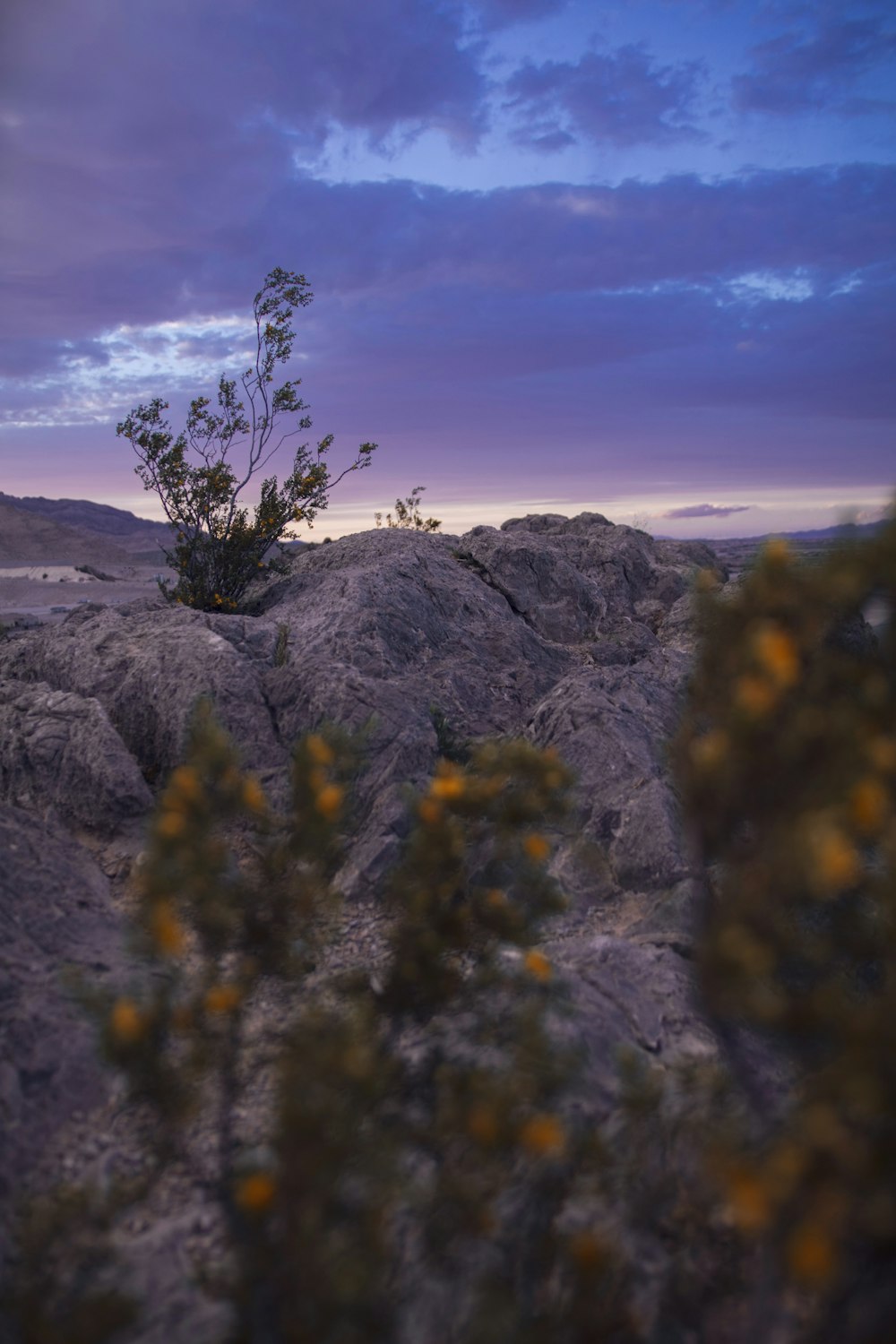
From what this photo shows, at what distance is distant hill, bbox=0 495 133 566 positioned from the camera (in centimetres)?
6419

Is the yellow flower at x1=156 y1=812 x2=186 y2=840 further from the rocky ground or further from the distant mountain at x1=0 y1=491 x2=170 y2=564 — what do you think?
the distant mountain at x1=0 y1=491 x2=170 y2=564

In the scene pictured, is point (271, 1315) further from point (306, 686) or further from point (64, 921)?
point (306, 686)

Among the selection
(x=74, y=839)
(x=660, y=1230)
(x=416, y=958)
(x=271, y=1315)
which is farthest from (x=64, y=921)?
(x=660, y=1230)

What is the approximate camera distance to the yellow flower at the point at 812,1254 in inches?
79.0

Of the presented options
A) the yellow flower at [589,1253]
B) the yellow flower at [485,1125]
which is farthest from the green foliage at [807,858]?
the yellow flower at [485,1125]

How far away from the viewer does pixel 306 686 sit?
7242 millimetres

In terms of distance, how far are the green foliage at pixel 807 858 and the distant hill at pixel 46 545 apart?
2502 inches

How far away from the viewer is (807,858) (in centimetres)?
224

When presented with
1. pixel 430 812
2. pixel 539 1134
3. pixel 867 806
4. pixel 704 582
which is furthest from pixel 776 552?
pixel 539 1134

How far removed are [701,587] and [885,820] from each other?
1097mm

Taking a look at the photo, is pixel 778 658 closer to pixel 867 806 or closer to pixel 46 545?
pixel 867 806

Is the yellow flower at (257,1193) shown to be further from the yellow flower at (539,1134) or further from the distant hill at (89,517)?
the distant hill at (89,517)

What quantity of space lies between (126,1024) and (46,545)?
75.0m

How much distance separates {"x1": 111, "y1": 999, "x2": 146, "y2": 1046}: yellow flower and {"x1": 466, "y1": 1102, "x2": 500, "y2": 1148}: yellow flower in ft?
4.07
